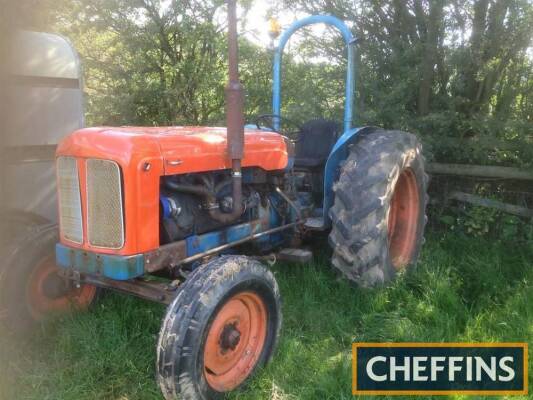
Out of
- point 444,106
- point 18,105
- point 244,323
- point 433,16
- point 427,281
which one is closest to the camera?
point 244,323

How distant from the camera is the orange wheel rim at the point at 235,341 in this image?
2.26m

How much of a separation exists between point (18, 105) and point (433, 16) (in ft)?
11.6

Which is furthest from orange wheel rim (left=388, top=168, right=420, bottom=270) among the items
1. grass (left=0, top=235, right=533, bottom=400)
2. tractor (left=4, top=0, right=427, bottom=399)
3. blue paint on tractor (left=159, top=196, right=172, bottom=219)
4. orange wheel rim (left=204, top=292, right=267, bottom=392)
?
blue paint on tractor (left=159, top=196, right=172, bottom=219)

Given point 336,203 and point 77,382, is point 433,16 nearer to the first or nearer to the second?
point 336,203

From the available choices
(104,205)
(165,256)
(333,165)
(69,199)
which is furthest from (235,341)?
(333,165)

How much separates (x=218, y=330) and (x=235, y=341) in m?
0.11

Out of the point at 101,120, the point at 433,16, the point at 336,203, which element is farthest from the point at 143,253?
the point at 101,120

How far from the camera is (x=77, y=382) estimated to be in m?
2.32

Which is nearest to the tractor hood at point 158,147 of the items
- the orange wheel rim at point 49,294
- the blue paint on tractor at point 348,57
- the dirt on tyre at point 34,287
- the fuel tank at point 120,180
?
the fuel tank at point 120,180

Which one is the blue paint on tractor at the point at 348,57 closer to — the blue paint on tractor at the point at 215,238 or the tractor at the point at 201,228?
the tractor at the point at 201,228

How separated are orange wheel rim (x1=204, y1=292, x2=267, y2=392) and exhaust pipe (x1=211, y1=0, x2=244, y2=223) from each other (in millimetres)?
509

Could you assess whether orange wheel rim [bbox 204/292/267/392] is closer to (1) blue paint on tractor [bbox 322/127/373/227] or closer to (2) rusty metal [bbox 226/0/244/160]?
(2) rusty metal [bbox 226/0/244/160]

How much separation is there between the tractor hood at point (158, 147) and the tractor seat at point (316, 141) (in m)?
1.01

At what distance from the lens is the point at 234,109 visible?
2.37 metres
